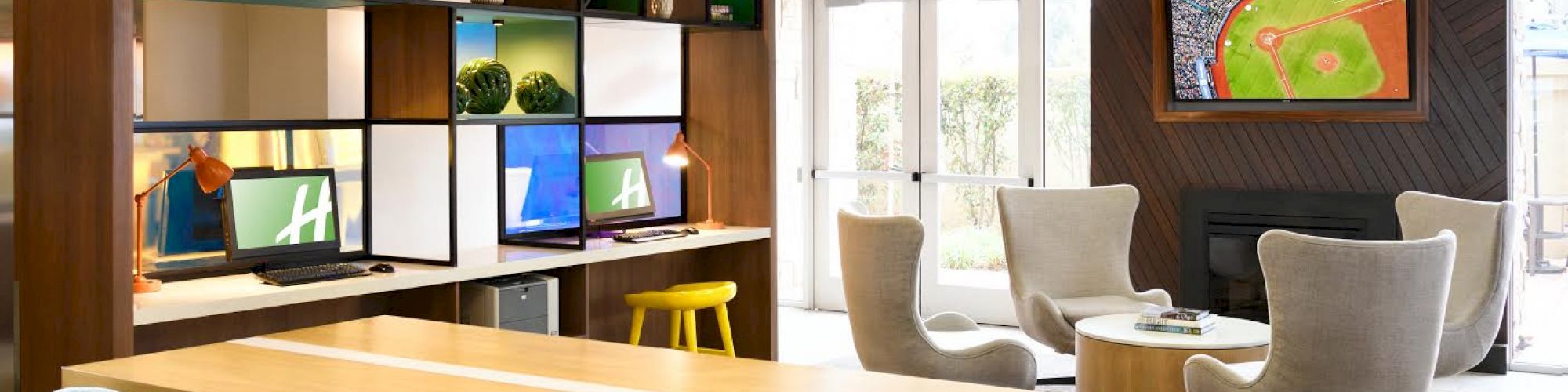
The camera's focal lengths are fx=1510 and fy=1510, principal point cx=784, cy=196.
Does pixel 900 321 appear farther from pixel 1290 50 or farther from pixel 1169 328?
pixel 1290 50

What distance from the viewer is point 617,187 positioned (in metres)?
6.44

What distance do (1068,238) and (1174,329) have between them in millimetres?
1302

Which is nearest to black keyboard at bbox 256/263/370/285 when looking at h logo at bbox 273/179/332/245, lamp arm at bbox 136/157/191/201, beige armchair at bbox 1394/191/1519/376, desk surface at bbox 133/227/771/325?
desk surface at bbox 133/227/771/325

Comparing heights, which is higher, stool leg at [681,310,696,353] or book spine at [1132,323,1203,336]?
book spine at [1132,323,1203,336]

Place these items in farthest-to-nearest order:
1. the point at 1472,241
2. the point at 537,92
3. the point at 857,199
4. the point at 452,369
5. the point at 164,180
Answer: the point at 857,199
the point at 537,92
the point at 1472,241
the point at 164,180
the point at 452,369

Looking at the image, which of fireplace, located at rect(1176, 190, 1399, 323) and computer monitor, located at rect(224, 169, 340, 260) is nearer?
computer monitor, located at rect(224, 169, 340, 260)

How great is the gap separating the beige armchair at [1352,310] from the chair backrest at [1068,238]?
84.8 inches

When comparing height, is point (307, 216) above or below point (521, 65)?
below

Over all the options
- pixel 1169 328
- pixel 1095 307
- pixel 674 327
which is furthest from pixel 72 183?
pixel 1095 307

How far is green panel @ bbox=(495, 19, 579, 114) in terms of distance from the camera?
5867 mm

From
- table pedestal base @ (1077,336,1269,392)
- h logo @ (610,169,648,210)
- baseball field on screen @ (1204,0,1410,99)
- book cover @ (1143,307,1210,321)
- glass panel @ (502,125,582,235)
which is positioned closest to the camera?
table pedestal base @ (1077,336,1269,392)

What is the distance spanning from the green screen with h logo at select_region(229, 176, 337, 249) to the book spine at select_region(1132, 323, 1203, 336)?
2.89 meters

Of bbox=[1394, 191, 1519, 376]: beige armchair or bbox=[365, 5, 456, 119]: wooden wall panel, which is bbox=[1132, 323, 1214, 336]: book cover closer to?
bbox=[1394, 191, 1519, 376]: beige armchair

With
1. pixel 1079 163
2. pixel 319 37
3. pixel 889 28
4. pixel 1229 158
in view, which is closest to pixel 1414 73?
pixel 1229 158
